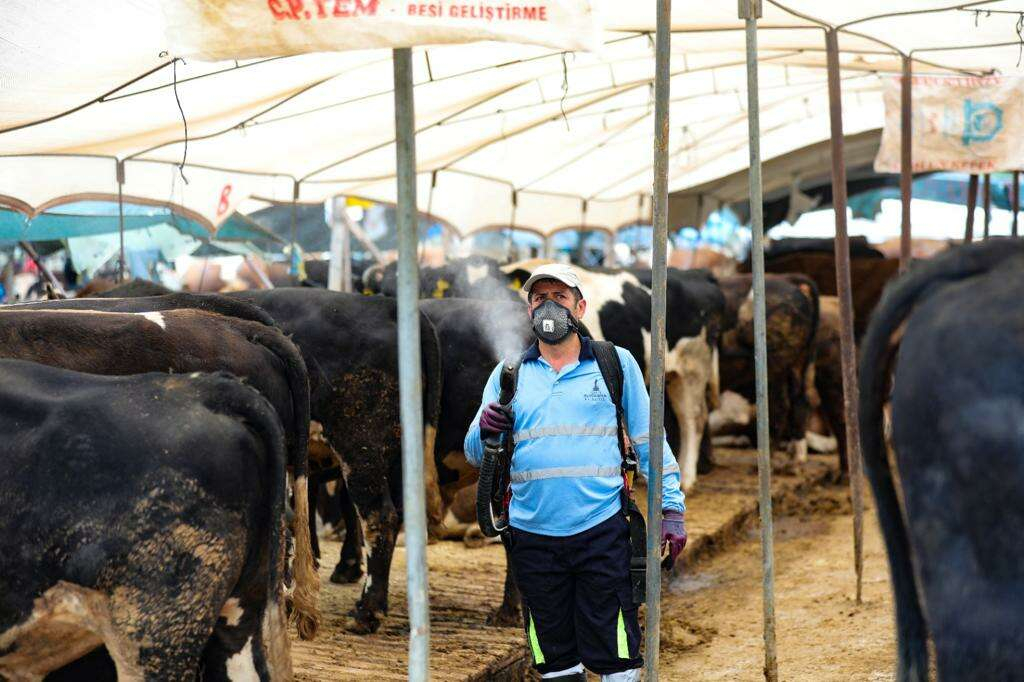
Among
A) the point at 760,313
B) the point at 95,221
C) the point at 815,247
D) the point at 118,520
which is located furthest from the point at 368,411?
the point at 815,247

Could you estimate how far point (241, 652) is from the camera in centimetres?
395

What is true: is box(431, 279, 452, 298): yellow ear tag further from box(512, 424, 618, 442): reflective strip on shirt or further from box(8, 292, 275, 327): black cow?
box(512, 424, 618, 442): reflective strip on shirt

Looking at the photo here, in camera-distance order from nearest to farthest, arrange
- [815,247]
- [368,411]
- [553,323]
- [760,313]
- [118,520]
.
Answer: [118,520] → [553,323] → [760,313] → [368,411] → [815,247]

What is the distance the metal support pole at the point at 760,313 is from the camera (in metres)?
5.34

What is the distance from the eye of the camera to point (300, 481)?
4.95 metres

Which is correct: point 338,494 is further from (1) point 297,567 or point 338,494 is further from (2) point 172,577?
(2) point 172,577

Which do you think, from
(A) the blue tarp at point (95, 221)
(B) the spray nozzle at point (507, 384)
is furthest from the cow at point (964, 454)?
(A) the blue tarp at point (95, 221)

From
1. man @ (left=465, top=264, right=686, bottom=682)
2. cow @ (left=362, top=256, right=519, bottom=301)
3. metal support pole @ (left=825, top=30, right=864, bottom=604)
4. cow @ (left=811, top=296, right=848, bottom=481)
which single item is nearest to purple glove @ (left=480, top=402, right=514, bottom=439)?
man @ (left=465, top=264, right=686, bottom=682)

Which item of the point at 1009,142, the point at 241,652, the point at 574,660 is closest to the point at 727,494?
the point at 1009,142

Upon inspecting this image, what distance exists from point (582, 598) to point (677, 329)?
7259mm

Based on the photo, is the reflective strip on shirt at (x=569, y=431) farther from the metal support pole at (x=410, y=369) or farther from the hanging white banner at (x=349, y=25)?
the hanging white banner at (x=349, y=25)

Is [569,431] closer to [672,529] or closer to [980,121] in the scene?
[672,529]

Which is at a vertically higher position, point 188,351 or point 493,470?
point 188,351

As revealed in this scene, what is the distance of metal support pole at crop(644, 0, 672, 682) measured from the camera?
165 inches
